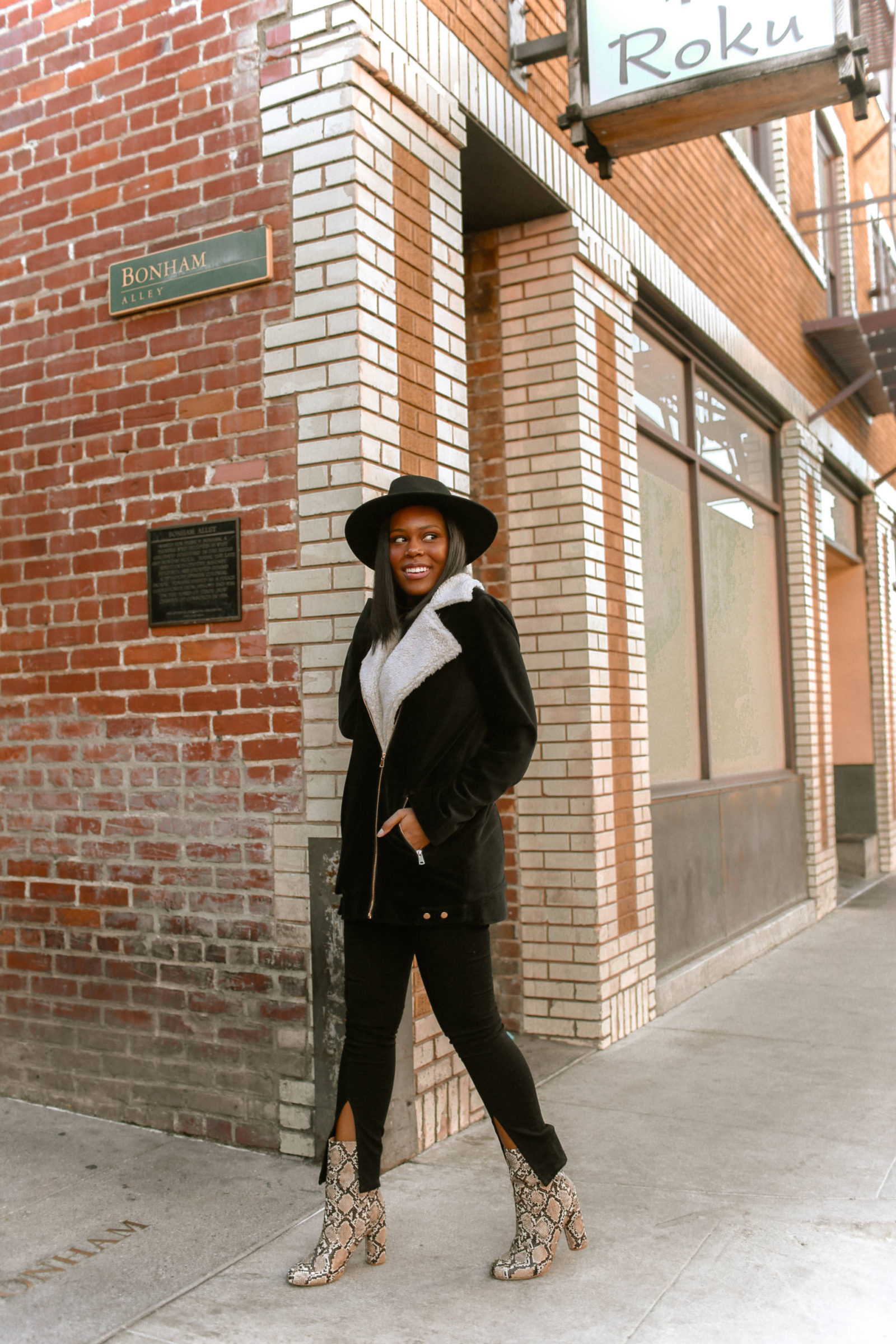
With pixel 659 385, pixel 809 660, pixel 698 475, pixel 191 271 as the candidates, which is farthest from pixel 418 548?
pixel 809 660

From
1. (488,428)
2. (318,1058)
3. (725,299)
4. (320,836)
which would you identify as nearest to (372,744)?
(320,836)

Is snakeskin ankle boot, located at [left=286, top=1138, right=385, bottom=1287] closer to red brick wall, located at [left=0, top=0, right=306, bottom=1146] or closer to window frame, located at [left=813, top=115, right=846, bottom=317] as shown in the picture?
red brick wall, located at [left=0, top=0, right=306, bottom=1146]

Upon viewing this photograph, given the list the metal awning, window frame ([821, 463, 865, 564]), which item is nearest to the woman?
the metal awning

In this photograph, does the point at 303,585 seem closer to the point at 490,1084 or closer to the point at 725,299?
the point at 490,1084

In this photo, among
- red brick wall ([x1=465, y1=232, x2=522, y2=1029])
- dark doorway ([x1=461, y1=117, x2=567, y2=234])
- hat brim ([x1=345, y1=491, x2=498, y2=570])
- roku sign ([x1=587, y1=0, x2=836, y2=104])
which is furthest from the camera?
red brick wall ([x1=465, y1=232, x2=522, y2=1029])

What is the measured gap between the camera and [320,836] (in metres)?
3.87

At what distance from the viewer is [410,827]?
296 cm

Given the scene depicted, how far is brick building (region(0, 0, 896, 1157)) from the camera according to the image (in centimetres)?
395

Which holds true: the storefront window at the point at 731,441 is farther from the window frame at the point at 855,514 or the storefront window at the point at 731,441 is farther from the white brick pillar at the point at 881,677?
the white brick pillar at the point at 881,677

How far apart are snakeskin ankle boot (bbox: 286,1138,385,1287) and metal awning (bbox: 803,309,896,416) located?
8369 mm

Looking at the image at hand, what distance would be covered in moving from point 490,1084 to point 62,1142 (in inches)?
73.9

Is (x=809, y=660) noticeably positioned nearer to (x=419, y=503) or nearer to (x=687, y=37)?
(x=687, y=37)

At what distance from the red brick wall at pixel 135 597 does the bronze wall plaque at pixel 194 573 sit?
49 millimetres

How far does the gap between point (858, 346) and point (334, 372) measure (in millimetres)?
7741
